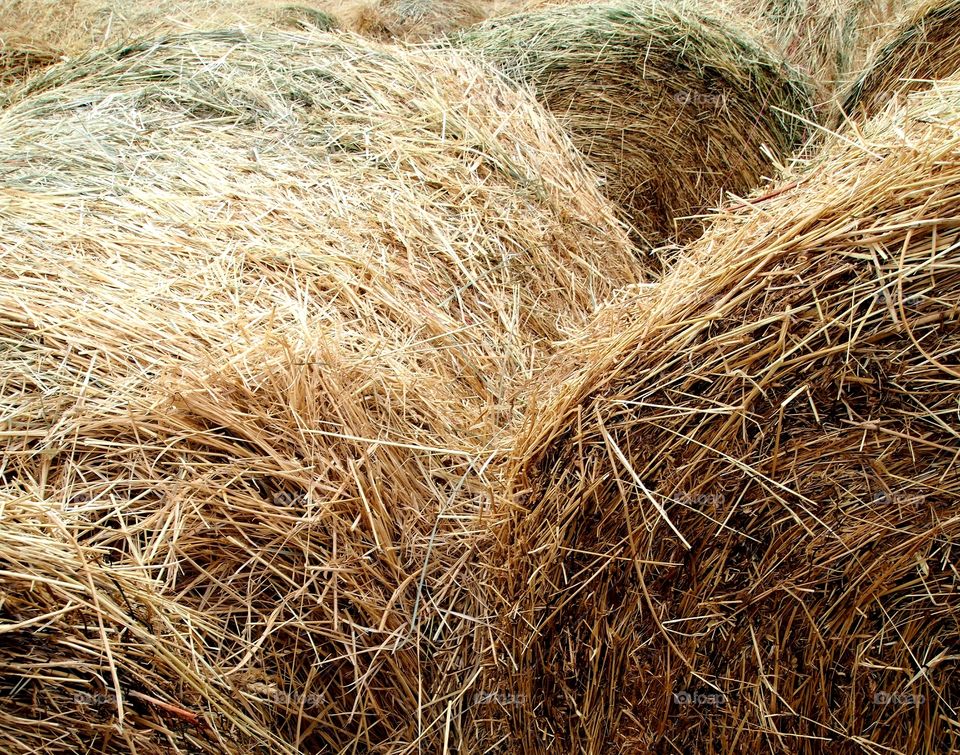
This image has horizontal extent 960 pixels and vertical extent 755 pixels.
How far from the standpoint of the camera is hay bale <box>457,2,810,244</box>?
144 inches

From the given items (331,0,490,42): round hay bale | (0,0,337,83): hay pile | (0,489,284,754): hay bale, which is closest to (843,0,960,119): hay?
(0,489,284,754): hay bale

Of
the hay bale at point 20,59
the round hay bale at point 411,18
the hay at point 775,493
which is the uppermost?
the hay bale at point 20,59

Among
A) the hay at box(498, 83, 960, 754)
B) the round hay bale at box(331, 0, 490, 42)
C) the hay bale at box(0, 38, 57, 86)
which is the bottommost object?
the hay at box(498, 83, 960, 754)

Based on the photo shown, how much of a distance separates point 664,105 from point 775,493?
2.50 m

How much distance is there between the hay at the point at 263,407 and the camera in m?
1.58

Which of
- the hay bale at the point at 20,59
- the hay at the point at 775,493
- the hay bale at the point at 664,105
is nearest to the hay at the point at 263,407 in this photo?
the hay at the point at 775,493

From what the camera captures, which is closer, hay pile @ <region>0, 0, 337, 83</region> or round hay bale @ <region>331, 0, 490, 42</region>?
hay pile @ <region>0, 0, 337, 83</region>

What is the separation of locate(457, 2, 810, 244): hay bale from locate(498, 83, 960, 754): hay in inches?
77.9

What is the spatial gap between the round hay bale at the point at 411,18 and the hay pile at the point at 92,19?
240 mm

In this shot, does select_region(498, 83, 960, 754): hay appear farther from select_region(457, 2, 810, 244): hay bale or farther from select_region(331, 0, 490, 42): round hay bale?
select_region(331, 0, 490, 42): round hay bale

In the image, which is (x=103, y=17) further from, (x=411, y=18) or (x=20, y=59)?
(x=411, y=18)

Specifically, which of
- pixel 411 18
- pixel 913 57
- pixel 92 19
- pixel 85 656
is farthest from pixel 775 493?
pixel 92 19

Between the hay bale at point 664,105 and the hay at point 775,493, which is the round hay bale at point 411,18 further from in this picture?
the hay at point 775,493

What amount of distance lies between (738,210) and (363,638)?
1.14m
